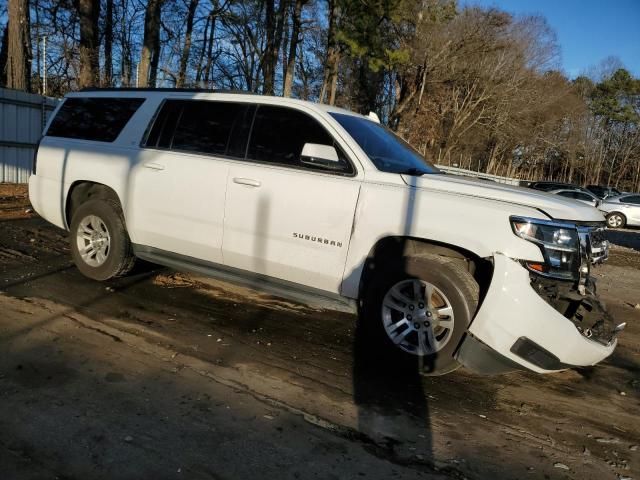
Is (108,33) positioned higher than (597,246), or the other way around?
(108,33)

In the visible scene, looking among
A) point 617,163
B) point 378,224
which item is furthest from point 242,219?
point 617,163

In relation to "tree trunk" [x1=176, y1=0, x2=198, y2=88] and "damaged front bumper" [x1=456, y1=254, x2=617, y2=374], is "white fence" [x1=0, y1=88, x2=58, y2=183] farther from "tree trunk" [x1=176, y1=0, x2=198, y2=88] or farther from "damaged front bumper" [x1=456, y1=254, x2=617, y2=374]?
"tree trunk" [x1=176, y1=0, x2=198, y2=88]

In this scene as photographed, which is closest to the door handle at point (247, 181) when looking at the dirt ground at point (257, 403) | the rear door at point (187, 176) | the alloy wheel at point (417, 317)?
the rear door at point (187, 176)

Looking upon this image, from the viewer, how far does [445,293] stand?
12.8 ft

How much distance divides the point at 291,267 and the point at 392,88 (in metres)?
34.8

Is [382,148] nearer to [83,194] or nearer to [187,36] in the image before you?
[83,194]

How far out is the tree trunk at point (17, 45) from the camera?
588 inches

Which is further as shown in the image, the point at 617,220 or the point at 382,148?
the point at 617,220

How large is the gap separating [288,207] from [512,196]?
175cm

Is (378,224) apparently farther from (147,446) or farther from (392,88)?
(392,88)

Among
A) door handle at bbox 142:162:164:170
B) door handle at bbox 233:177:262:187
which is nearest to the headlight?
door handle at bbox 233:177:262:187

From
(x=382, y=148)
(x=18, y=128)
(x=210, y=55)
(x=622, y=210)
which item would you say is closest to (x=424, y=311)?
(x=382, y=148)

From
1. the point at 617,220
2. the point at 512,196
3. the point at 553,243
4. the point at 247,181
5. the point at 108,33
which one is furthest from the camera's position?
the point at 108,33

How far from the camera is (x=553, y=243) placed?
12.0ft
